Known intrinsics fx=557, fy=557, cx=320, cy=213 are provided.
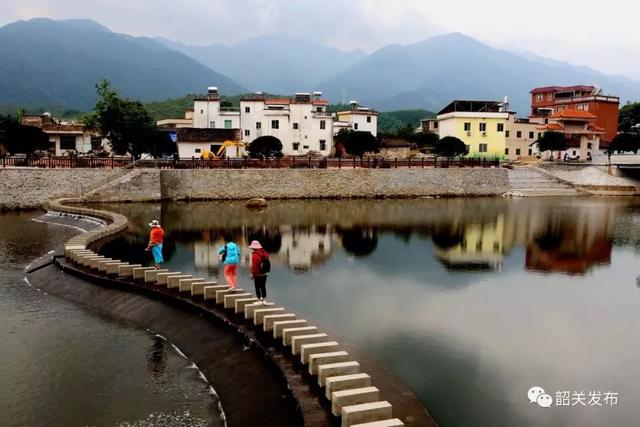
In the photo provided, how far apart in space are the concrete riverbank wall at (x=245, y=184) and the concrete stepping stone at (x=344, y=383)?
112 ft

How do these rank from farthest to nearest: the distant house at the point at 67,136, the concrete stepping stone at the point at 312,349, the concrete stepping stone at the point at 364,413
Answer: the distant house at the point at 67,136 → the concrete stepping stone at the point at 312,349 → the concrete stepping stone at the point at 364,413

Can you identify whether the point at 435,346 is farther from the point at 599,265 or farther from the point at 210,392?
the point at 599,265

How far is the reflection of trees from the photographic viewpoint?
24.2m

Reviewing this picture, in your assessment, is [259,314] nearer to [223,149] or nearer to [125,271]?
[125,271]

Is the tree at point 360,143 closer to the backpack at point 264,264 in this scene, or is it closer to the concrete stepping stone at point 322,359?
the backpack at point 264,264

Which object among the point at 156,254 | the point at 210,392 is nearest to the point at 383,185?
the point at 156,254

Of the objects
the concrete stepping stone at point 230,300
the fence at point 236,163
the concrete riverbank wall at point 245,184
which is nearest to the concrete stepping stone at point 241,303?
the concrete stepping stone at point 230,300

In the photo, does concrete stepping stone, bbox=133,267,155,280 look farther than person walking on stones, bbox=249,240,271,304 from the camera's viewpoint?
Yes

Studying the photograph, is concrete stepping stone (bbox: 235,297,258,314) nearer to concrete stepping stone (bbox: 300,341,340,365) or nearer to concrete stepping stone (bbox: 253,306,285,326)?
concrete stepping stone (bbox: 253,306,285,326)

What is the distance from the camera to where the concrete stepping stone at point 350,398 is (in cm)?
773

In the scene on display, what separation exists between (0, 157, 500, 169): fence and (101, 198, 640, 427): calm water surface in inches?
264

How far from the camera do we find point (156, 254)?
1639cm

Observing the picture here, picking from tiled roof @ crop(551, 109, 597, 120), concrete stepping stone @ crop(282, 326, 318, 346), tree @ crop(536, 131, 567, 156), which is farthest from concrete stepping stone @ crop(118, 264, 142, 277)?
tiled roof @ crop(551, 109, 597, 120)

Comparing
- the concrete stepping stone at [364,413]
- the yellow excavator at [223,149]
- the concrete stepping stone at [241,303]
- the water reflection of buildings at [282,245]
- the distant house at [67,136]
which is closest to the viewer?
the concrete stepping stone at [364,413]
